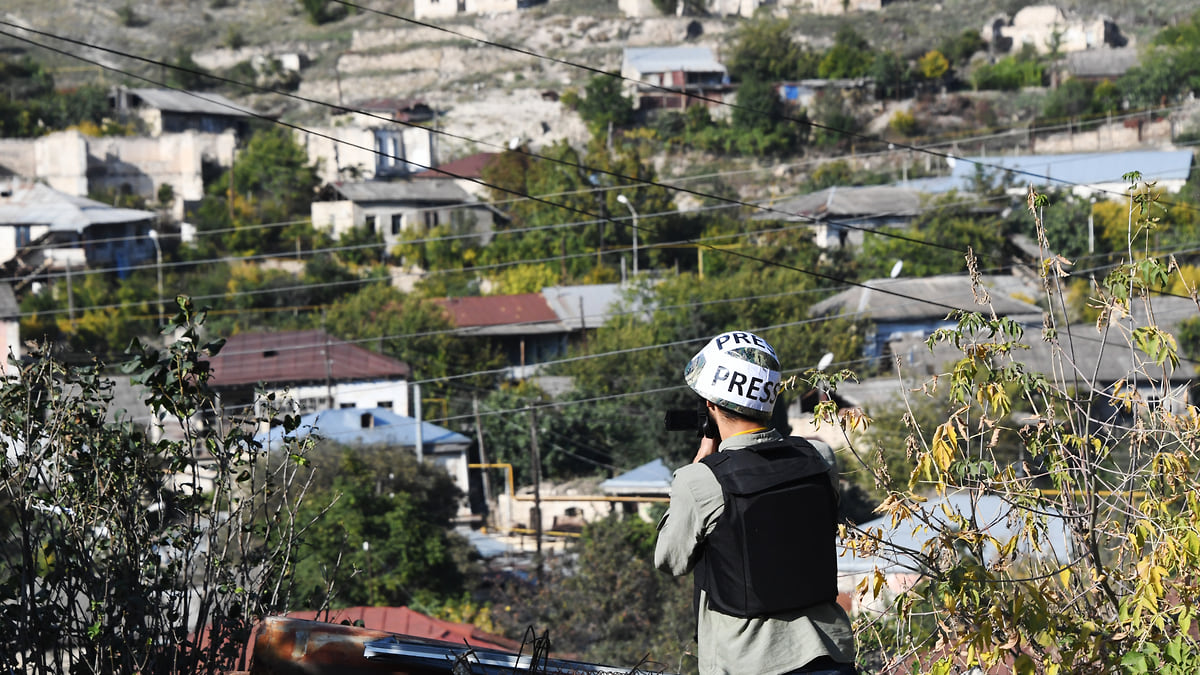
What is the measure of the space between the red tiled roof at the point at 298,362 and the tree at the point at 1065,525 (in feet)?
79.4

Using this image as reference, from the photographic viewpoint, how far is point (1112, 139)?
1762 inches

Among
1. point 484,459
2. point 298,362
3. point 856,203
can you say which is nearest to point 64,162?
point 298,362

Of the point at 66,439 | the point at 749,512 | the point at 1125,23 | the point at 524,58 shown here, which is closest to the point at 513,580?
the point at 66,439

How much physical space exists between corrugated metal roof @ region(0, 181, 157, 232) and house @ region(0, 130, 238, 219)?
2.91 meters

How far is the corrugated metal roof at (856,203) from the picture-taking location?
1441 inches

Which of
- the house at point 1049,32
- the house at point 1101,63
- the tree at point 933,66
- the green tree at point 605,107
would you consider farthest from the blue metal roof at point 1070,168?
the house at point 1049,32

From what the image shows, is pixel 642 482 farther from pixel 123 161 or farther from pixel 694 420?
pixel 123 161

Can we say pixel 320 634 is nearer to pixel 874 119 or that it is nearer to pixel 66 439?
pixel 66 439

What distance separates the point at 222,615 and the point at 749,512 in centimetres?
167

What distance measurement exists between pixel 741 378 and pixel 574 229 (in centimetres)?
3463

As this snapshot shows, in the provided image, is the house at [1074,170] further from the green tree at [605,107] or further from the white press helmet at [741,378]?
the white press helmet at [741,378]

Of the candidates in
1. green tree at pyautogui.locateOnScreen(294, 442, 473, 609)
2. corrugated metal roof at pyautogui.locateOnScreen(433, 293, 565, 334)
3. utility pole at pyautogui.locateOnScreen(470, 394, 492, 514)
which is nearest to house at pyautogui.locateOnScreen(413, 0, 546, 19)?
corrugated metal roof at pyautogui.locateOnScreen(433, 293, 565, 334)

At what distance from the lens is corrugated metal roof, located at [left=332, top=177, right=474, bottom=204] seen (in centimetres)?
3966

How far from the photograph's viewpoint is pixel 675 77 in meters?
52.4
